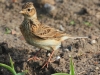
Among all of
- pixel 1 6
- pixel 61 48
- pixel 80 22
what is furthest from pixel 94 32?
pixel 1 6

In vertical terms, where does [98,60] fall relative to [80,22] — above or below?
below

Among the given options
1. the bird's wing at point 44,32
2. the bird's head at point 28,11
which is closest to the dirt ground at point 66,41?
the bird's wing at point 44,32

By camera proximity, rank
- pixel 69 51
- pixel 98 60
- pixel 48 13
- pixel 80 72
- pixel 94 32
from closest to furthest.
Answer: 1. pixel 80 72
2. pixel 98 60
3. pixel 69 51
4. pixel 94 32
5. pixel 48 13

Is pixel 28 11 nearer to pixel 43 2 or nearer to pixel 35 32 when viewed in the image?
pixel 35 32

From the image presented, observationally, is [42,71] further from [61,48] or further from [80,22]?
Result: [80,22]

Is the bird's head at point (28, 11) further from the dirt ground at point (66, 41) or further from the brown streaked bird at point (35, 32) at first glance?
the dirt ground at point (66, 41)

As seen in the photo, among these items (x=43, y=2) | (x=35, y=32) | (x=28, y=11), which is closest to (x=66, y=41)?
(x=35, y=32)
